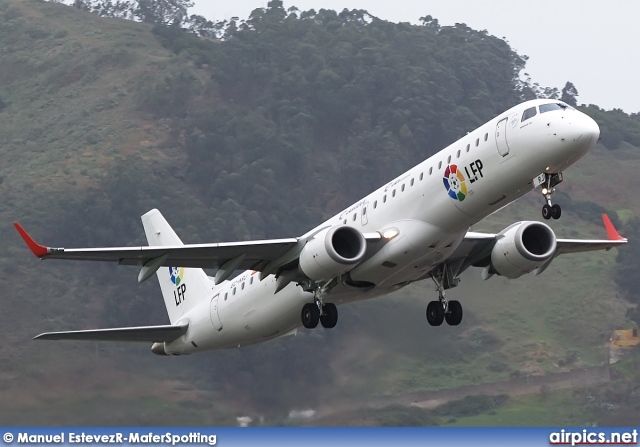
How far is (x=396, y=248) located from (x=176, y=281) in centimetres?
1131

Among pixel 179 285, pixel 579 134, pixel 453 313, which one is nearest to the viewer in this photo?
pixel 579 134

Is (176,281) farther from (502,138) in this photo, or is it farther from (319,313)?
(502,138)

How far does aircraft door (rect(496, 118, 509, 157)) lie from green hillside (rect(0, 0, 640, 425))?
19.9 meters

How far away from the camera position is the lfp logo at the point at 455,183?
32438 millimetres

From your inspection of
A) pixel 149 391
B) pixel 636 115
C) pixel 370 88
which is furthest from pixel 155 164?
pixel 149 391

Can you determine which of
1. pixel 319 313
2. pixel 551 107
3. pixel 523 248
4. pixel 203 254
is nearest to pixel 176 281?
pixel 203 254

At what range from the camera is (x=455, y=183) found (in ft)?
107

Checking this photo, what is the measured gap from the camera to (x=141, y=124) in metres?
122

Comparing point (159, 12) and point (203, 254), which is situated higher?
point (159, 12)

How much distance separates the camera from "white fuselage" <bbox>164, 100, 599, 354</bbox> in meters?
31.5

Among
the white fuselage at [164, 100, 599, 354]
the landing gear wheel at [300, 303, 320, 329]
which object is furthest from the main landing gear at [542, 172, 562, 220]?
the landing gear wheel at [300, 303, 320, 329]

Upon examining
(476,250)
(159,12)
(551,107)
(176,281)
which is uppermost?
(159,12)

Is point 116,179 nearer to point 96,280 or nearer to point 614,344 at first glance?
point 96,280

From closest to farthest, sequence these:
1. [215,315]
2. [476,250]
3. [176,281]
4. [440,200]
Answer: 1. [440,200]
2. [476,250]
3. [215,315]
4. [176,281]
